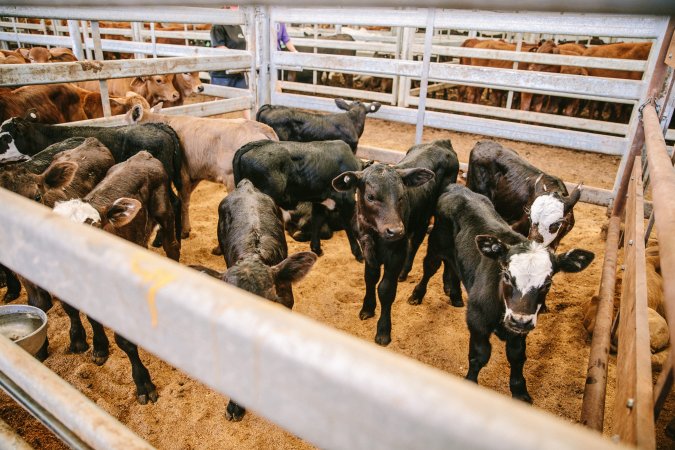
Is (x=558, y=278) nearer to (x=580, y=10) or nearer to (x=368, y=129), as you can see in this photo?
(x=580, y=10)

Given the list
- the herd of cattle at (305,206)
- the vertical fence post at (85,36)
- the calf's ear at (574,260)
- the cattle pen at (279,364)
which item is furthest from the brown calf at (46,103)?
the calf's ear at (574,260)

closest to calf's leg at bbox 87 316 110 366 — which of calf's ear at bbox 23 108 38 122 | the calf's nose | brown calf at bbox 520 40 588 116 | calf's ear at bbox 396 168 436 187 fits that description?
the calf's nose

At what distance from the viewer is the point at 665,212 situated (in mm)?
1293

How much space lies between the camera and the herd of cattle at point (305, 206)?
8.87 ft

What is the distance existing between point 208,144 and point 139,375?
281 centimetres

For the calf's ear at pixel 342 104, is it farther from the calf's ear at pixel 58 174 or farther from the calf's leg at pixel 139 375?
the calf's leg at pixel 139 375

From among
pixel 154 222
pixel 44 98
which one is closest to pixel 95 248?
pixel 154 222

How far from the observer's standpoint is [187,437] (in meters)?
2.67

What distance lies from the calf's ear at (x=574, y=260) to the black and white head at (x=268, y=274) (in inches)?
58.6

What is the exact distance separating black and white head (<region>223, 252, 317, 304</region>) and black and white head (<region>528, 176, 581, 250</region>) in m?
2.10

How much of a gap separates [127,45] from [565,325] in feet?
29.2

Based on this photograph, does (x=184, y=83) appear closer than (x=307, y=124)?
No

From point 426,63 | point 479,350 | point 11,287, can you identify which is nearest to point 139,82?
point 11,287

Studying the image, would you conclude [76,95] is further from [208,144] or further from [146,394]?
[146,394]
